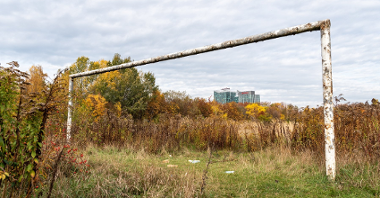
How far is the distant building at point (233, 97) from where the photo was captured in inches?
1391

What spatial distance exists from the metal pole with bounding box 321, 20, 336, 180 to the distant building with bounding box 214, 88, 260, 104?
2574cm

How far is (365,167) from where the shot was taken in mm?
3994

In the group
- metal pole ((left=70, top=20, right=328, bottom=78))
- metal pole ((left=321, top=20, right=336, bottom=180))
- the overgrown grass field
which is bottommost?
the overgrown grass field

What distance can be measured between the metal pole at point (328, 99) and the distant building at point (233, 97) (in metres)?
25.7

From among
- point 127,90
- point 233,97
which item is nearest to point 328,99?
point 127,90

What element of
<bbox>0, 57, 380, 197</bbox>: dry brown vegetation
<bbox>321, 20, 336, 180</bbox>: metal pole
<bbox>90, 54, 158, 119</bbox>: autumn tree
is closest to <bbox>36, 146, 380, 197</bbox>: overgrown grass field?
<bbox>0, 57, 380, 197</bbox>: dry brown vegetation

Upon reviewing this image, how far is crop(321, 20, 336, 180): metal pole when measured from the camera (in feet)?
12.8

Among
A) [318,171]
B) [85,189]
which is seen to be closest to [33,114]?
[85,189]

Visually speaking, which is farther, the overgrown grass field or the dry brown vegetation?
the overgrown grass field

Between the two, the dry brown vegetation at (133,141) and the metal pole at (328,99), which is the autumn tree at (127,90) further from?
the metal pole at (328,99)

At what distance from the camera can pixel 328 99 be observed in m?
3.97

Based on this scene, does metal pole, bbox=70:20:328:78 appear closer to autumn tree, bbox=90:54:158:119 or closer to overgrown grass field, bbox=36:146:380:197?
overgrown grass field, bbox=36:146:380:197

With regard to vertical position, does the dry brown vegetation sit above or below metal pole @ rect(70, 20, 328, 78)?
below

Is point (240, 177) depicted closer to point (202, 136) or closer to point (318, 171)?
point (318, 171)
